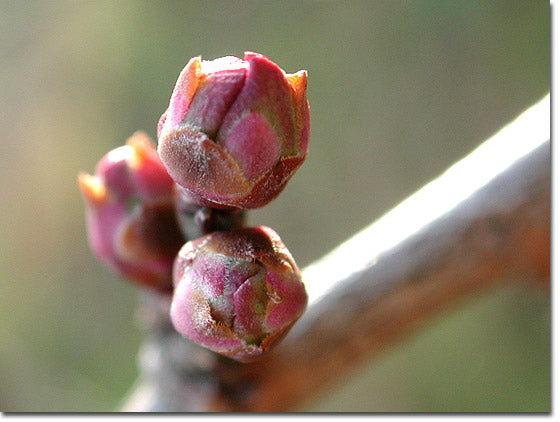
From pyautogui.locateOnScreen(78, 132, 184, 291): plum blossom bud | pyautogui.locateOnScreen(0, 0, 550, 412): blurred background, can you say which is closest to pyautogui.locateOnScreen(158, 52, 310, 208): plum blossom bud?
pyautogui.locateOnScreen(78, 132, 184, 291): plum blossom bud

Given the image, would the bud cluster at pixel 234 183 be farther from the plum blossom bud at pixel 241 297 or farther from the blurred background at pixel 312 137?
the blurred background at pixel 312 137

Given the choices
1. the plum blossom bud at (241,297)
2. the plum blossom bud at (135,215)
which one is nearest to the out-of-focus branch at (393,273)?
the plum blossom bud at (135,215)

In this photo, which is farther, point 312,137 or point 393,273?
point 312,137

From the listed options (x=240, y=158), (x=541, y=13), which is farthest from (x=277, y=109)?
(x=541, y=13)

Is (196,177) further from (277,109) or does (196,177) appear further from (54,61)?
(54,61)

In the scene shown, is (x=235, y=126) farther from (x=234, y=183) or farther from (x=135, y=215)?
(x=135, y=215)

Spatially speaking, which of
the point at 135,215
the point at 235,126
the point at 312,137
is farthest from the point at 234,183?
the point at 312,137
